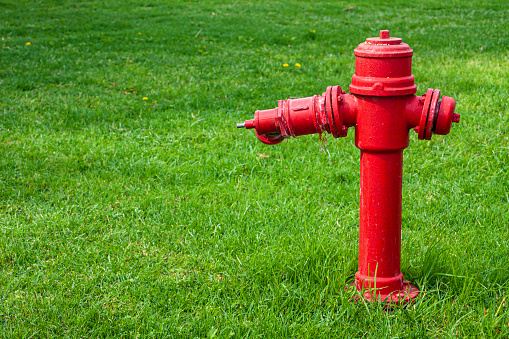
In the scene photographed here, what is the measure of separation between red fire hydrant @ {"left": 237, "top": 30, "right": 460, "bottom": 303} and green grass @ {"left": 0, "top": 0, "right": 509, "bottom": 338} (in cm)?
21

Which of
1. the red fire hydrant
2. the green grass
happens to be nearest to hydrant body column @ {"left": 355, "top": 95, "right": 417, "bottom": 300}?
the red fire hydrant

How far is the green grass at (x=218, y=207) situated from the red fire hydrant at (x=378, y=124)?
0.68 feet

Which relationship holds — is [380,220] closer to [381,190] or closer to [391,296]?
[381,190]

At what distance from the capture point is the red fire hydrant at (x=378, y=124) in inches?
78.3

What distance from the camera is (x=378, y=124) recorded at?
6.69ft

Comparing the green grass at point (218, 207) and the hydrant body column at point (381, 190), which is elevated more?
the hydrant body column at point (381, 190)

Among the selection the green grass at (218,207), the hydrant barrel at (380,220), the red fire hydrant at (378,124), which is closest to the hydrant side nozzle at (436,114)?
the red fire hydrant at (378,124)

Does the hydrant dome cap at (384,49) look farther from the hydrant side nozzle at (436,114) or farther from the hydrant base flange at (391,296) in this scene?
the hydrant base flange at (391,296)

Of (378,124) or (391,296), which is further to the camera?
(391,296)

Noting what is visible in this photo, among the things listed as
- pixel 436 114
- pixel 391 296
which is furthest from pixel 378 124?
pixel 391 296

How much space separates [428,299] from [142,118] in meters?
3.44

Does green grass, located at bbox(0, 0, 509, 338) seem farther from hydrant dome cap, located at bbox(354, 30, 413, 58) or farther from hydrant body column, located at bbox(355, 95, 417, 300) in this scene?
hydrant dome cap, located at bbox(354, 30, 413, 58)

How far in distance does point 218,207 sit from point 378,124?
149 cm

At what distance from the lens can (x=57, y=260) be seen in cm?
272
